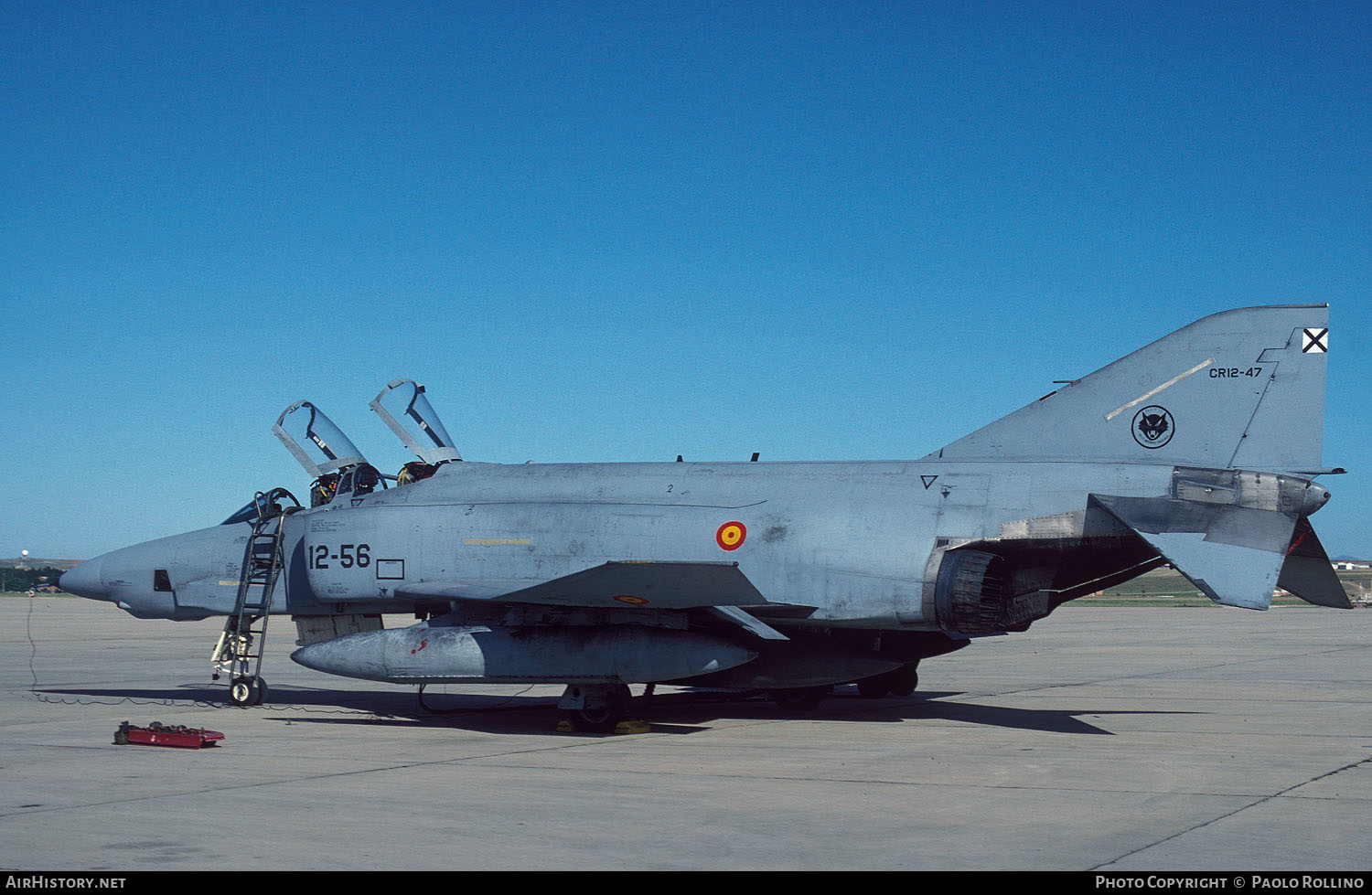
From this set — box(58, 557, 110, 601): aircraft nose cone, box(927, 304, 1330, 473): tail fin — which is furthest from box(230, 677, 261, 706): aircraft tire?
box(927, 304, 1330, 473): tail fin

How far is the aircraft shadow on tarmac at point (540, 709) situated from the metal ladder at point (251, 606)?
0.31 meters

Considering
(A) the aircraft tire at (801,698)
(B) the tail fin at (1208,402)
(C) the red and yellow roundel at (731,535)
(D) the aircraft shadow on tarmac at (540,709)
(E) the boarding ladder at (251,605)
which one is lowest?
(D) the aircraft shadow on tarmac at (540,709)

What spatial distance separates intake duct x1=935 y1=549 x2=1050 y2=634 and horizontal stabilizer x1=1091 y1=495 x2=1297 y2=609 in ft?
4.09

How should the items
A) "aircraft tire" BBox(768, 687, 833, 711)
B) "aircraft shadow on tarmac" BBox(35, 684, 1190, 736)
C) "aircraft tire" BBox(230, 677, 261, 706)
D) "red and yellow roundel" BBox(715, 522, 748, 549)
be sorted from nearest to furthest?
"red and yellow roundel" BBox(715, 522, 748, 549)
"aircraft shadow on tarmac" BBox(35, 684, 1190, 736)
"aircraft tire" BBox(768, 687, 833, 711)
"aircraft tire" BBox(230, 677, 261, 706)

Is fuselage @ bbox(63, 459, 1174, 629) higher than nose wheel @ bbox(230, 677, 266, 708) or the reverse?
higher

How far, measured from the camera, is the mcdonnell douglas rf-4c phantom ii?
36.5 ft

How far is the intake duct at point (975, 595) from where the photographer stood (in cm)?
1135

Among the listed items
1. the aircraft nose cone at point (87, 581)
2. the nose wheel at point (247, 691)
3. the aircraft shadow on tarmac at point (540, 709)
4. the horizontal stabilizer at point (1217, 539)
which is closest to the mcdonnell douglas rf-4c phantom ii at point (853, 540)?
the horizontal stabilizer at point (1217, 539)

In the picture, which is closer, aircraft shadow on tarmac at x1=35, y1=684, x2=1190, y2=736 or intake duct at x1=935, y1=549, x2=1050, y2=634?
intake duct at x1=935, y1=549, x2=1050, y2=634

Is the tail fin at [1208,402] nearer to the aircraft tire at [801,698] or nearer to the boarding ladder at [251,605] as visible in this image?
the aircraft tire at [801,698]

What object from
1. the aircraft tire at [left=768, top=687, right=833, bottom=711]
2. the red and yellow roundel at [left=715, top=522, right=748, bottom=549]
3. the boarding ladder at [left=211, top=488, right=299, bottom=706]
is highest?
the red and yellow roundel at [left=715, top=522, right=748, bottom=549]

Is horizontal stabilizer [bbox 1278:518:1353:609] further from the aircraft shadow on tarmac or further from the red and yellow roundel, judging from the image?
the red and yellow roundel
